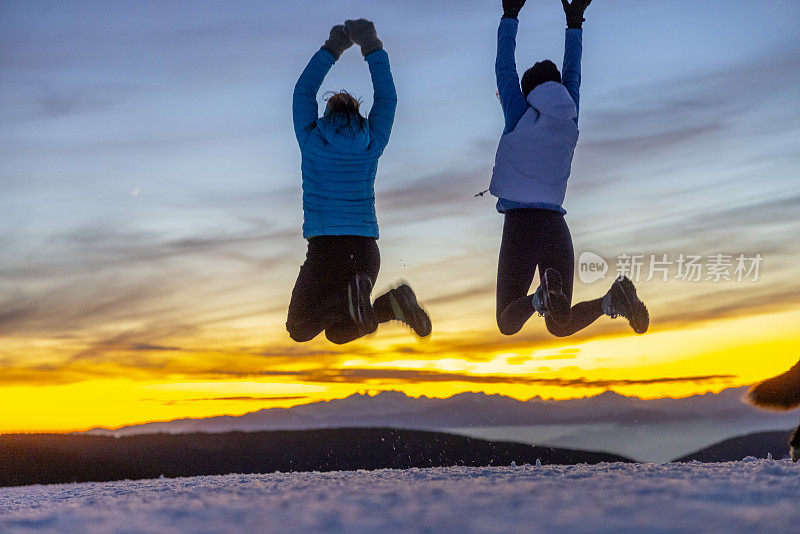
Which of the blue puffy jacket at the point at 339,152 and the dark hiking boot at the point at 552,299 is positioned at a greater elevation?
the blue puffy jacket at the point at 339,152

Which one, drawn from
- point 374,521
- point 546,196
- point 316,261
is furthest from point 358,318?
point 374,521

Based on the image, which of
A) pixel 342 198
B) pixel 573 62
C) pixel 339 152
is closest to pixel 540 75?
pixel 573 62

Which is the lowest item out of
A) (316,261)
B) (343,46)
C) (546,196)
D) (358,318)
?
(358,318)

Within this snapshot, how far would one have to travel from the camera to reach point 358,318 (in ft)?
17.5

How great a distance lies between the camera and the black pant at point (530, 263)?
5.65 meters

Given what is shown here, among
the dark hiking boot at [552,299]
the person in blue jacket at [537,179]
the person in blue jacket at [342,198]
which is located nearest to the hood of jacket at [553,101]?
the person in blue jacket at [537,179]

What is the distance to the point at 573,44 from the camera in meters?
5.88

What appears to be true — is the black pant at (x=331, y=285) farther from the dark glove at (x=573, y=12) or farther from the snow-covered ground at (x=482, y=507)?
the dark glove at (x=573, y=12)

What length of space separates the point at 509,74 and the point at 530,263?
4.76ft

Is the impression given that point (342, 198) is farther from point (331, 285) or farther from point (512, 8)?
point (512, 8)

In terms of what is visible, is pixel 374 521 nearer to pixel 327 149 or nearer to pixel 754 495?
pixel 754 495

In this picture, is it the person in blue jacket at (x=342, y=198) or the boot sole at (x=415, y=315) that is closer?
the boot sole at (x=415, y=315)

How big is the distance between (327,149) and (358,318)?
1.23 meters

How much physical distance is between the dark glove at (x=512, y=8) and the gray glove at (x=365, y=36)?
1037mm
